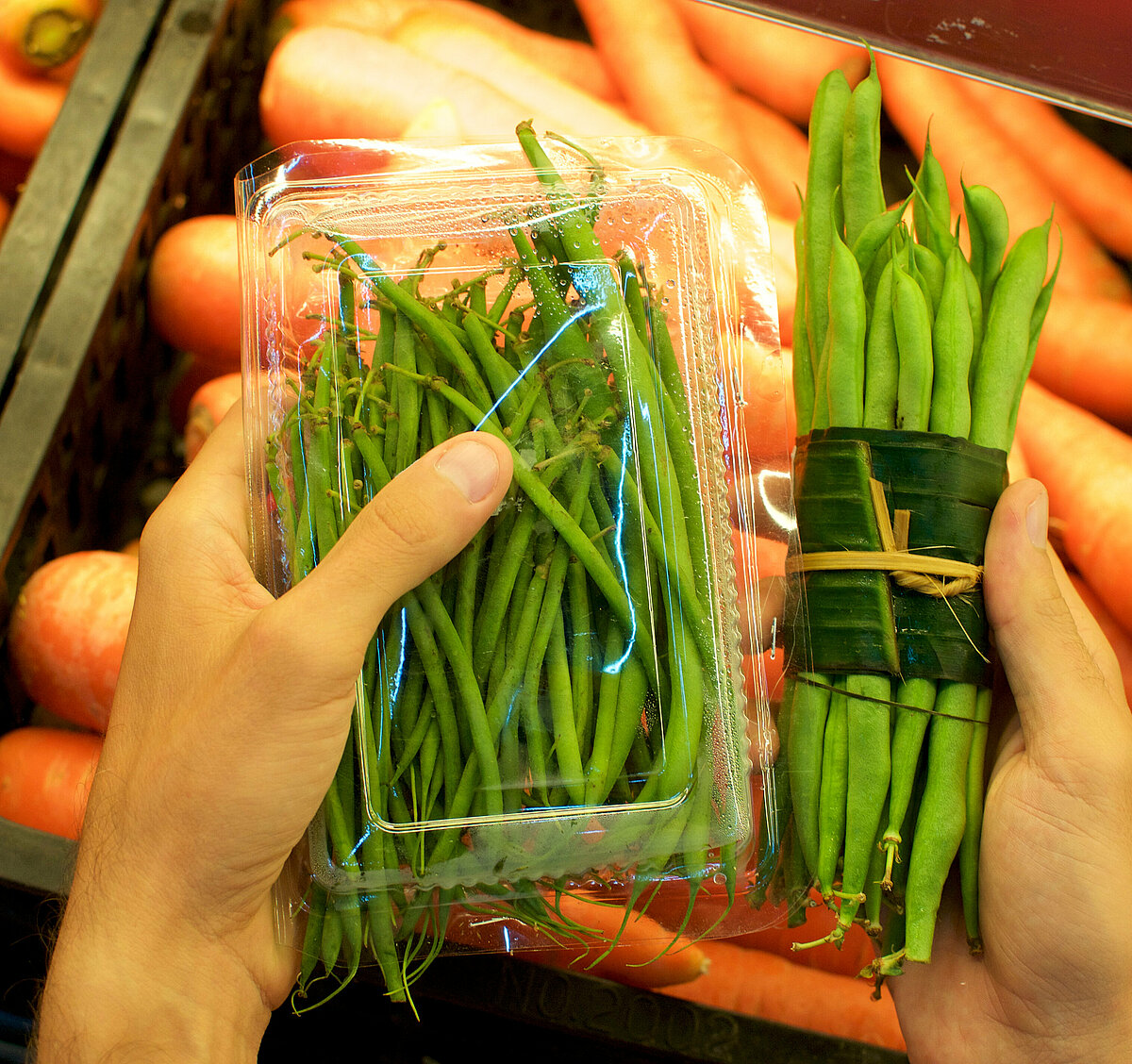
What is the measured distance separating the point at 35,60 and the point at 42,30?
0.05 metres

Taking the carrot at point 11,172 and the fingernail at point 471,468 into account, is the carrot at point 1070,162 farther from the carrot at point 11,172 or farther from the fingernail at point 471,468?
the carrot at point 11,172

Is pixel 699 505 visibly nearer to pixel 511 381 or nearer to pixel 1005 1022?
pixel 511 381

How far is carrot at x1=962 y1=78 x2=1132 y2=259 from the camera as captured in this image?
53.5 inches

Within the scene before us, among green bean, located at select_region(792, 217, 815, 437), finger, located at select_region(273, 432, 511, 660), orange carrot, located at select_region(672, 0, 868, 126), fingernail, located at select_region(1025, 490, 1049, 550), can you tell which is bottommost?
finger, located at select_region(273, 432, 511, 660)

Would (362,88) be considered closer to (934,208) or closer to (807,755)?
(934,208)

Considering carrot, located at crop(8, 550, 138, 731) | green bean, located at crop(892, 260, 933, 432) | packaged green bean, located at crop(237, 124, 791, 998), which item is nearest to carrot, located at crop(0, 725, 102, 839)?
carrot, located at crop(8, 550, 138, 731)

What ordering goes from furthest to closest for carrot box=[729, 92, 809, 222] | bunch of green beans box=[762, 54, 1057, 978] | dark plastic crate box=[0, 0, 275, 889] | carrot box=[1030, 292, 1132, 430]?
carrot box=[729, 92, 809, 222] < carrot box=[1030, 292, 1132, 430] < dark plastic crate box=[0, 0, 275, 889] < bunch of green beans box=[762, 54, 1057, 978]

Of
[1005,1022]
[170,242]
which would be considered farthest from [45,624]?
[1005,1022]

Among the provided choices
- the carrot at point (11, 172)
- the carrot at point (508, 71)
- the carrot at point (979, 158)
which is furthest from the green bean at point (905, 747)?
the carrot at point (11, 172)

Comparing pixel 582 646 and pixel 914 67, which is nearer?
pixel 582 646

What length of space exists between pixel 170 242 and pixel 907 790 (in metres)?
1.26

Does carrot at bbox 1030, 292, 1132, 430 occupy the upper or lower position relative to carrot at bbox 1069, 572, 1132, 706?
upper

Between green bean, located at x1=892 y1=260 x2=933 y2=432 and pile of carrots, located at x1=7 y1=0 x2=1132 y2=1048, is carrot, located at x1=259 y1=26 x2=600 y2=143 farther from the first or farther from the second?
green bean, located at x1=892 y1=260 x2=933 y2=432

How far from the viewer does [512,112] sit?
1342 mm
